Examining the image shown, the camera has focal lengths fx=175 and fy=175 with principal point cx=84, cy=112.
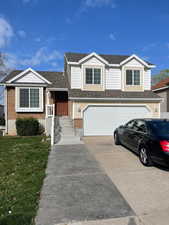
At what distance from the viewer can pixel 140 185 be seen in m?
4.52

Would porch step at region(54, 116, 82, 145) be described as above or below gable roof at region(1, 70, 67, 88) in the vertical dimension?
below

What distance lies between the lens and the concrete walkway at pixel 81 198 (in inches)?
123

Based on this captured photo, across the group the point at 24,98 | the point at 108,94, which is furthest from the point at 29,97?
the point at 108,94

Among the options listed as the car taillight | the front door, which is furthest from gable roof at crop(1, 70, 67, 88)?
the car taillight

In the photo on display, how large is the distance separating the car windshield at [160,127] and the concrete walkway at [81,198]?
90.7 inches

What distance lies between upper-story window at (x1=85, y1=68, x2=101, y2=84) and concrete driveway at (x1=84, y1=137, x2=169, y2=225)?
831 centimetres

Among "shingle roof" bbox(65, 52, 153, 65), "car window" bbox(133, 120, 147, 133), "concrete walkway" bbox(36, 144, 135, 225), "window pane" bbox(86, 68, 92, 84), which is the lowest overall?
"concrete walkway" bbox(36, 144, 135, 225)

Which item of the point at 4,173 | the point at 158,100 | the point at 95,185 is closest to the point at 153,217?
the point at 95,185

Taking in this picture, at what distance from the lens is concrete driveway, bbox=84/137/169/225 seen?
128 inches

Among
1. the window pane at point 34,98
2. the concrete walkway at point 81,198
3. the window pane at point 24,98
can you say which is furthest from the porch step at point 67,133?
the concrete walkway at point 81,198

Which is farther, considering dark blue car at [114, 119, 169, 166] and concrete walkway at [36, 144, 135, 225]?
dark blue car at [114, 119, 169, 166]

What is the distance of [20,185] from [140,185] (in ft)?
10.2

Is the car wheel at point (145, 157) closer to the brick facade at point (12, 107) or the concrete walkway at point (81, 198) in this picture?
the concrete walkway at point (81, 198)

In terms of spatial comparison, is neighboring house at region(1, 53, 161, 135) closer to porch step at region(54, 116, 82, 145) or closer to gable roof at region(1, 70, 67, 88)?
gable roof at region(1, 70, 67, 88)
